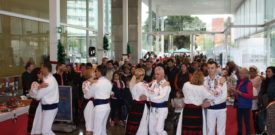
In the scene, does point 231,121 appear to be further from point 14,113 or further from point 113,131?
point 14,113

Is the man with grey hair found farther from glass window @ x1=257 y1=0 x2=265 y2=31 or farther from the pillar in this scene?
the pillar

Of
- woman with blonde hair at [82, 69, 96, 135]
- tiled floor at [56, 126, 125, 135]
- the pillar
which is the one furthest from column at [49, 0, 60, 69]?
the pillar

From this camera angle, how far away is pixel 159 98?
6.70 meters

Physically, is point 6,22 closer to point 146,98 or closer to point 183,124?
point 146,98

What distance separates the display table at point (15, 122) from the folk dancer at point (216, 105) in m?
3.38

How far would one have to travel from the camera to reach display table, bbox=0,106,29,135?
663 centimetres

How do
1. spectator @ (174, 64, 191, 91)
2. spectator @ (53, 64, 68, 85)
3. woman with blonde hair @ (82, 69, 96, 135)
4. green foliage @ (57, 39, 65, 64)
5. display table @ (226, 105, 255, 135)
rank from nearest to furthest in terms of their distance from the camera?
woman with blonde hair @ (82, 69, 96, 135), display table @ (226, 105, 255, 135), spectator @ (53, 64, 68, 85), spectator @ (174, 64, 191, 91), green foliage @ (57, 39, 65, 64)

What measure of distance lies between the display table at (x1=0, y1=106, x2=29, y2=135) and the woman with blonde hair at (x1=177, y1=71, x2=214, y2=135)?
2932mm

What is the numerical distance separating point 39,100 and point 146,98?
1.93 m

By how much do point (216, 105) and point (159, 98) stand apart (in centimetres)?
100

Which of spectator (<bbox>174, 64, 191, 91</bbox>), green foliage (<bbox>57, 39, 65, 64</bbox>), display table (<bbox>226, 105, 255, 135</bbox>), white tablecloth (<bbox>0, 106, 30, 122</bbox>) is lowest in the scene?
display table (<bbox>226, 105, 255, 135</bbox>)

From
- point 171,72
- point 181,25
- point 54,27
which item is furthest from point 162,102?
point 181,25

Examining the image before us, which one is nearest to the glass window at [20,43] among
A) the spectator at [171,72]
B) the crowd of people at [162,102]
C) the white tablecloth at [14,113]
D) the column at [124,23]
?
the white tablecloth at [14,113]

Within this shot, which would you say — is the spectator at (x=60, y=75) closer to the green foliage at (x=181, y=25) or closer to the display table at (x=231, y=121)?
the display table at (x=231, y=121)
